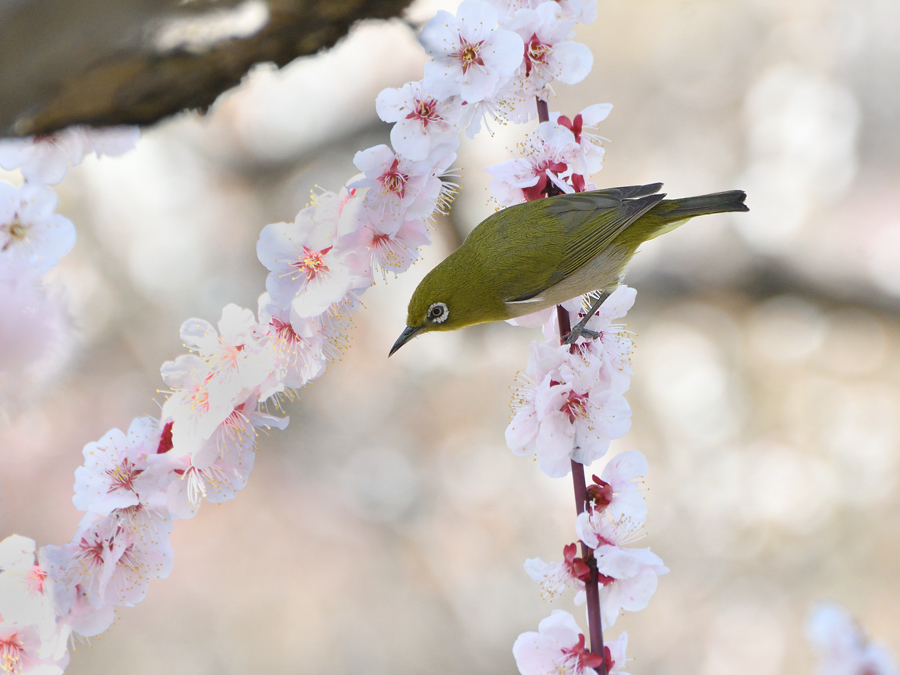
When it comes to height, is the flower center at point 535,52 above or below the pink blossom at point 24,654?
above

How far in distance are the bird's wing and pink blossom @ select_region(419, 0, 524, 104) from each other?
0.15 metres

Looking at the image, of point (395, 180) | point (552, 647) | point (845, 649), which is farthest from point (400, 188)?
point (845, 649)

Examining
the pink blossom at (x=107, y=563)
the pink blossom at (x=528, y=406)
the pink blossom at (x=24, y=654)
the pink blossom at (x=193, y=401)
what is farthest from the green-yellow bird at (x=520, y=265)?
the pink blossom at (x=24, y=654)

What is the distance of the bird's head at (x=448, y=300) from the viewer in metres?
0.76

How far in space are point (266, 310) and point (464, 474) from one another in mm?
1520

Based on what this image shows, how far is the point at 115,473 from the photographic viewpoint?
2.00 ft

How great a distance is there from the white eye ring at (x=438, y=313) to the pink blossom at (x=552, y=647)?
321 millimetres

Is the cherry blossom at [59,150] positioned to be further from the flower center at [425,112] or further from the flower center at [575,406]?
the flower center at [575,406]

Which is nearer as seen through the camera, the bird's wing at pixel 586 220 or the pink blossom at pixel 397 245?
the pink blossom at pixel 397 245

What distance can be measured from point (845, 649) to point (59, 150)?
101 centimetres

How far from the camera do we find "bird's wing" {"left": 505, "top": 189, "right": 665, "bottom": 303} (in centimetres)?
75

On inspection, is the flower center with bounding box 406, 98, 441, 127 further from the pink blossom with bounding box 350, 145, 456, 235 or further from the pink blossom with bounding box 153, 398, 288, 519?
the pink blossom with bounding box 153, 398, 288, 519

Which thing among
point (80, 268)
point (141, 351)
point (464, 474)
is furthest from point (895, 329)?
point (80, 268)

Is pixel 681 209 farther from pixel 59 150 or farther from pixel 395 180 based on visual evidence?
pixel 59 150
